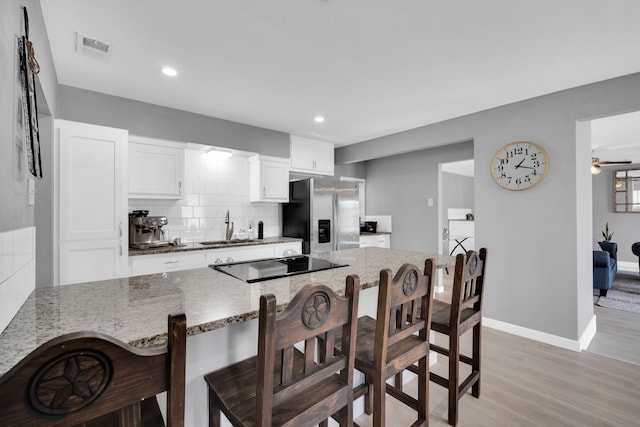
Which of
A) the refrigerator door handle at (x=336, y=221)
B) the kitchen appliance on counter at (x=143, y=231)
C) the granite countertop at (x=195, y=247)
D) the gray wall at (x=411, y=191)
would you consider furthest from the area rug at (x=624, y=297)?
the kitchen appliance on counter at (x=143, y=231)

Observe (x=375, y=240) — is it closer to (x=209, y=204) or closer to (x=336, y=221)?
(x=336, y=221)

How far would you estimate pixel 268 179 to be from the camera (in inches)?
157

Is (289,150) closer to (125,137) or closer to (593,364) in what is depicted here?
(125,137)

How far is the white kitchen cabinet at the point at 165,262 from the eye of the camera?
274cm

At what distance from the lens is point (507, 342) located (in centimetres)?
285

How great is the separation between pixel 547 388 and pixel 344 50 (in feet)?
9.18

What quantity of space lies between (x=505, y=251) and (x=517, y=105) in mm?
1500

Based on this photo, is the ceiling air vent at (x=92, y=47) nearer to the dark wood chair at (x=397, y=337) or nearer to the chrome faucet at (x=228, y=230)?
the chrome faucet at (x=228, y=230)

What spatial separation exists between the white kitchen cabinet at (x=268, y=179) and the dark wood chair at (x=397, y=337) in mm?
2695

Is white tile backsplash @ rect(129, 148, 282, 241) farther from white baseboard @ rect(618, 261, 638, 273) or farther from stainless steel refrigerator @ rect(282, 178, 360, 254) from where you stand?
white baseboard @ rect(618, 261, 638, 273)

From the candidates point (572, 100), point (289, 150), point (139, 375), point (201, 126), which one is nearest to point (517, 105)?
point (572, 100)

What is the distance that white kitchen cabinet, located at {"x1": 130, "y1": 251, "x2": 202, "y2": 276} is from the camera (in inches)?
108

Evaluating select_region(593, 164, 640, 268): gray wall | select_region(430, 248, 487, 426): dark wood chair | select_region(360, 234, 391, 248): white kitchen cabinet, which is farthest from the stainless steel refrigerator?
select_region(593, 164, 640, 268): gray wall

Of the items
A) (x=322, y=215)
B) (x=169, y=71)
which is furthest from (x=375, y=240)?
(x=169, y=71)
